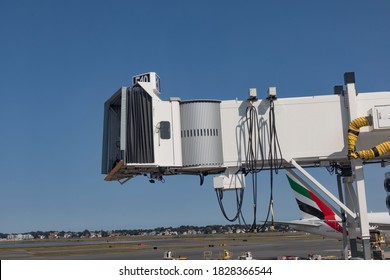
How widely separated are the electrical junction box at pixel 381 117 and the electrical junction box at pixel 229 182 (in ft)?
14.0

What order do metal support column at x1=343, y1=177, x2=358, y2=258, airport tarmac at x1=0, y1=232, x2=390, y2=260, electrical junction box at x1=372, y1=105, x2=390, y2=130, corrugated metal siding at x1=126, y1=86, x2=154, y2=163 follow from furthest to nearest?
airport tarmac at x1=0, y1=232, x2=390, y2=260, metal support column at x1=343, y1=177, x2=358, y2=258, corrugated metal siding at x1=126, y1=86, x2=154, y2=163, electrical junction box at x1=372, y1=105, x2=390, y2=130

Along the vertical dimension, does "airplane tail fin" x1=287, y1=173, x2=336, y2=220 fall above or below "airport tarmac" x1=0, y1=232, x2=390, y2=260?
above

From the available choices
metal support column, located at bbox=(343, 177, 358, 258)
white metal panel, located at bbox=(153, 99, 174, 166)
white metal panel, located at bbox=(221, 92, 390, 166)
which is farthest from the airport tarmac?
white metal panel, located at bbox=(153, 99, 174, 166)

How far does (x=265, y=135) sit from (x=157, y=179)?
377 cm

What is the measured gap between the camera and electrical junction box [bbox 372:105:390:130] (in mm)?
13078

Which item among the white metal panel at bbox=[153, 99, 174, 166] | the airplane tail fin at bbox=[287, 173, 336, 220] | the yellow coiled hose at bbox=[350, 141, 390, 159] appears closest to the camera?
the yellow coiled hose at bbox=[350, 141, 390, 159]

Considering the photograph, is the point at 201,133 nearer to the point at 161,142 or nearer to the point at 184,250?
the point at 161,142

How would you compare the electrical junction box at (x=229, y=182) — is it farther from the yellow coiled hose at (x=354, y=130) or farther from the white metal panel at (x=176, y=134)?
the yellow coiled hose at (x=354, y=130)

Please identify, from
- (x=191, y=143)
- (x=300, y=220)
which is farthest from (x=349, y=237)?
(x=300, y=220)

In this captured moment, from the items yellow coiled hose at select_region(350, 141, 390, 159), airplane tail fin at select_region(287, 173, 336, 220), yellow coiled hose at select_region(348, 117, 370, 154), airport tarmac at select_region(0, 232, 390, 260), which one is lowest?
airport tarmac at select_region(0, 232, 390, 260)

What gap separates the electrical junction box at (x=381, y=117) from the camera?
13.1 m

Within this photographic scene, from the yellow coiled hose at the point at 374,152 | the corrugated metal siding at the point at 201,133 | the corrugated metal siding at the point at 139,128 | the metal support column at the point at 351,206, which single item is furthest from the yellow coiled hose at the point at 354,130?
the corrugated metal siding at the point at 139,128

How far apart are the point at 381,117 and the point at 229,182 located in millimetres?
4914

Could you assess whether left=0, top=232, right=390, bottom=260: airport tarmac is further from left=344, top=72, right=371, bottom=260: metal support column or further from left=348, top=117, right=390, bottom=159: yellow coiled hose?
left=348, top=117, right=390, bottom=159: yellow coiled hose
